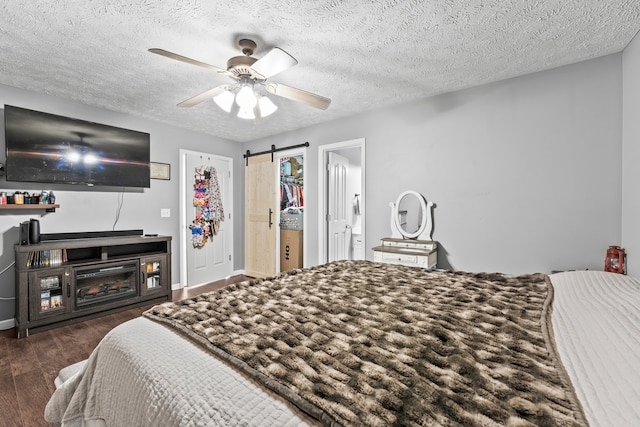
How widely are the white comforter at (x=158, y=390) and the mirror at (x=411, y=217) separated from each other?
2.84 metres

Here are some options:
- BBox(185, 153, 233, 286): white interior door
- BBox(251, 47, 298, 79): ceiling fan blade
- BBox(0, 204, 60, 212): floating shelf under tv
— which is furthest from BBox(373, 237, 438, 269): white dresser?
BBox(0, 204, 60, 212): floating shelf under tv

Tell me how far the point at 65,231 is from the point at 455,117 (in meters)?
4.54

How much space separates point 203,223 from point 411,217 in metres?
3.24

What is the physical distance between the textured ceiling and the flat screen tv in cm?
37

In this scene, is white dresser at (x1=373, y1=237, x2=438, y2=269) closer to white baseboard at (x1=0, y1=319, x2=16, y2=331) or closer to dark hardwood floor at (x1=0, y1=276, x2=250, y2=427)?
dark hardwood floor at (x1=0, y1=276, x2=250, y2=427)

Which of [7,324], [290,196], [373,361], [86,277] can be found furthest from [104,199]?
[373,361]

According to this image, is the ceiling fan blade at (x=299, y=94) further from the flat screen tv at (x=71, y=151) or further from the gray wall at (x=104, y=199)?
the gray wall at (x=104, y=199)

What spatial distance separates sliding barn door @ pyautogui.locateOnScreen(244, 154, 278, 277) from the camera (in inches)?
191

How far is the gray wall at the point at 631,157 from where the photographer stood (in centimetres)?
206

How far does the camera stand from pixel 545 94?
104 inches

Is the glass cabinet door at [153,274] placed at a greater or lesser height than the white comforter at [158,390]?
lesser

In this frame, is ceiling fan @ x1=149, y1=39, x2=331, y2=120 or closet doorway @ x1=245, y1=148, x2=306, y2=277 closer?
ceiling fan @ x1=149, y1=39, x2=331, y2=120

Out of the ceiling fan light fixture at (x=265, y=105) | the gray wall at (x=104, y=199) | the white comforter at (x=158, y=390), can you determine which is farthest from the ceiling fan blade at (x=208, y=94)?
the gray wall at (x=104, y=199)

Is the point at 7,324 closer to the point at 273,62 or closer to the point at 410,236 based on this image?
the point at 273,62
